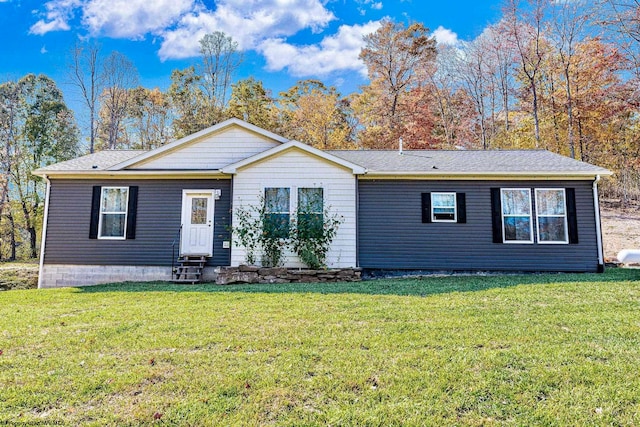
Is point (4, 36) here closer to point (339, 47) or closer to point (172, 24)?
point (172, 24)

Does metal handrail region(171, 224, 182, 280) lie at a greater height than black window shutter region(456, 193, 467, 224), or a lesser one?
lesser

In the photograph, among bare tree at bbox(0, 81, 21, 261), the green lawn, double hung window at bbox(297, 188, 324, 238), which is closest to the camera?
the green lawn

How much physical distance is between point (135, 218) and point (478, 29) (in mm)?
20398

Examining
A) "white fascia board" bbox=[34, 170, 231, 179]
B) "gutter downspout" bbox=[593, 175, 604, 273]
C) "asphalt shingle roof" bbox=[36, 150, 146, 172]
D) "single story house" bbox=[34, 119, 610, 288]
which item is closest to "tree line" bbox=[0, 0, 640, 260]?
"gutter downspout" bbox=[593, 175, 604, 273]

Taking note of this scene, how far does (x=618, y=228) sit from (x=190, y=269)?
17017mm

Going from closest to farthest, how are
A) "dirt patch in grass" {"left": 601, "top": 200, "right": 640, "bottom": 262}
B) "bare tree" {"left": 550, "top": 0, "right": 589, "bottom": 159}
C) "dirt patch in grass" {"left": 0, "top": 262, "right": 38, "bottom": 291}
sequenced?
"dirt patch in grass" {"left": 0, "top": 262, "right": 38, "bottom": 291}
"dirt patch in grass" {"left": 601, "top": 200, "right": 640, "bottom": 262}
"bare tree" {"left": 550, "top": 0, "right": 589, "bottom": 159}

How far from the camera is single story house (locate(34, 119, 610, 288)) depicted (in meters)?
9.55

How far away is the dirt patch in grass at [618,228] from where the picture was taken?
43.4 feet

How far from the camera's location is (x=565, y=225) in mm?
9523

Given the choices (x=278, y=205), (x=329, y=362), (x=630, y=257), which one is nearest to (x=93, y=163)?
(x=278, y=205)

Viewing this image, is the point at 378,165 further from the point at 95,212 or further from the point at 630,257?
the point at 95,212

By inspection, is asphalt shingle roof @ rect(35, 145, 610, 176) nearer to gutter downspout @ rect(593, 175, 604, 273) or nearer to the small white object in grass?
gutter downspout @ rect(593, 175, 604, 273)

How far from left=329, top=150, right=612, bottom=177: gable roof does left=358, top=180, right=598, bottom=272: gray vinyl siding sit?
14.0 inches

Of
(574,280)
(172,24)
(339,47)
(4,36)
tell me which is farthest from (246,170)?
(4,36)
